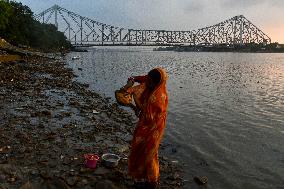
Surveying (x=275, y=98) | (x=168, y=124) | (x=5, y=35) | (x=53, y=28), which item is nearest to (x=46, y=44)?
(x=53, y=28)

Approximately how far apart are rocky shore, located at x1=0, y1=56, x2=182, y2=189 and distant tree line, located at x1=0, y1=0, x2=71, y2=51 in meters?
47.9

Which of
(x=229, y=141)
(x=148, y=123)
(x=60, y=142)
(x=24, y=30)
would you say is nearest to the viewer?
(x=148, y=123)

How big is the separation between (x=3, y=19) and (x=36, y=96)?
48041 mm

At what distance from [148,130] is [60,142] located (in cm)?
410

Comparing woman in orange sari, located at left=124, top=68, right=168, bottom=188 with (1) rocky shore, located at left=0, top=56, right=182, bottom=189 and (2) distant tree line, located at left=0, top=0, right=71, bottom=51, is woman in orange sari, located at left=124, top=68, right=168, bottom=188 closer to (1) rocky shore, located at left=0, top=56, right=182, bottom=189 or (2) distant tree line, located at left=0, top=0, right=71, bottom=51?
(1) rocky shore, located at left=0, top=56, right=182, bottom=189

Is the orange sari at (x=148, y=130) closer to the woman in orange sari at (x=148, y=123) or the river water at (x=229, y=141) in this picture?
the woman in orange sari at (x=148, y=123)

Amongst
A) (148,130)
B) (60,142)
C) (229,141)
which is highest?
(148,130)

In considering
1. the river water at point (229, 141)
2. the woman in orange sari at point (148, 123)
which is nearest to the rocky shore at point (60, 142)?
the woman in orange sari at point (148, 123)

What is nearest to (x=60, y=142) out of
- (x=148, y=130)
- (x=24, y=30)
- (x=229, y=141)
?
(x=148, y=130)

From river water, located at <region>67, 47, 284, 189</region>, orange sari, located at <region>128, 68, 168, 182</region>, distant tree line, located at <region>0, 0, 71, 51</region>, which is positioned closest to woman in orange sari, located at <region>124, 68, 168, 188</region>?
orange sari, located at <region>128, 68, 168, 182</region>

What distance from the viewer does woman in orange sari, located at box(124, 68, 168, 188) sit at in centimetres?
632

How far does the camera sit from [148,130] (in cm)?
640

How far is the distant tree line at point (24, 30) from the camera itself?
66.5 m

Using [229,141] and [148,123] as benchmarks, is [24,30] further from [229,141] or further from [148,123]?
[148,123]
